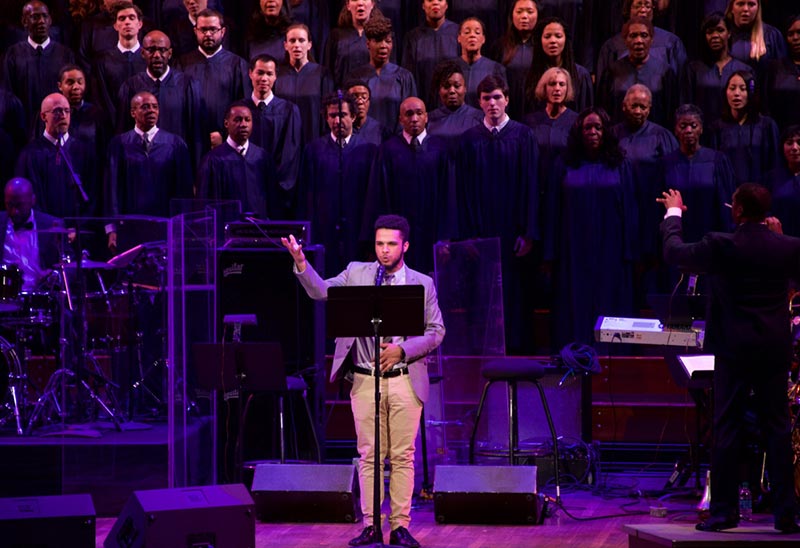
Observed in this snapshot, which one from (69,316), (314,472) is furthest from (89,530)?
(69,316)

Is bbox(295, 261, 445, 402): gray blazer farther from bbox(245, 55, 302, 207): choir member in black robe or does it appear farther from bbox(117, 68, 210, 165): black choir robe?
bbox(117, 68, 210, 165): black choir robe

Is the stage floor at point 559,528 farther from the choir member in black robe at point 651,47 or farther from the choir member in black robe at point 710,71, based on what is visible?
the choir member in black robe at point 651,47

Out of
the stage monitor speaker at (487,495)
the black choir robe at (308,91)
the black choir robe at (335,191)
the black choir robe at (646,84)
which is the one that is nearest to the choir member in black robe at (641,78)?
the black choir robe at (646,84)

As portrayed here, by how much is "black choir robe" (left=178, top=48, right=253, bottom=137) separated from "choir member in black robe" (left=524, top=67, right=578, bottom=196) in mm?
2366

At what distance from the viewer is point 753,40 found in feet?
31.7

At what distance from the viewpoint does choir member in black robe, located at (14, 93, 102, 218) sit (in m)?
9.27

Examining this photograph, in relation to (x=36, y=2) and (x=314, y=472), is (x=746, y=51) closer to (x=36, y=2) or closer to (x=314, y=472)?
(x=314, y=472)

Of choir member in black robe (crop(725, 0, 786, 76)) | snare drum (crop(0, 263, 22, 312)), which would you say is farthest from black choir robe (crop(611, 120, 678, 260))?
snare drum (crop(0, 263, 22, 312))

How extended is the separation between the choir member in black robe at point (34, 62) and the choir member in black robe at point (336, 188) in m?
2.48

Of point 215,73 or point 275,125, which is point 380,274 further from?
point 215,73

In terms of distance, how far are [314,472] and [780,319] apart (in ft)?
8.45

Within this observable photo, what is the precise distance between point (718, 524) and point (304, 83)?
18.4 ft

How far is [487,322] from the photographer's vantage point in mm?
7527

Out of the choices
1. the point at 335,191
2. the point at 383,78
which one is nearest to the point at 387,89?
the point at 383,78
